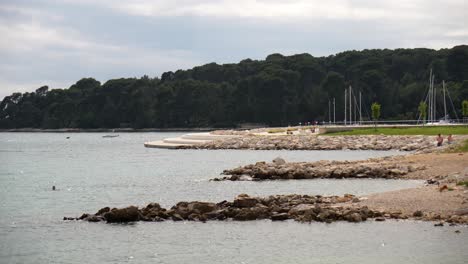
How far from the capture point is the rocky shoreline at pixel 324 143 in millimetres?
78238

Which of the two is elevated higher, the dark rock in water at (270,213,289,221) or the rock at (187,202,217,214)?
the rock at (187,202,217,214)

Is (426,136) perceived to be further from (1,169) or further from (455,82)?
(455,82)

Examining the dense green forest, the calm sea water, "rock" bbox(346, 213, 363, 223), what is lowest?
the calm sea water

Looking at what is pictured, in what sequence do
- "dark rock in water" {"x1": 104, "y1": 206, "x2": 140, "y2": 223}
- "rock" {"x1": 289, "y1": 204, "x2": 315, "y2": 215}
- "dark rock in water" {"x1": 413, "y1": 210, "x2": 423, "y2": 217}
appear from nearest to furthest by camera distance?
"dark rock in water" {"x1": 413, "y1": 210, "x2": 423, "y2": 217} < "dark rock in water" {"x1": 104, "y1": 206, "x2": 140, "y2": 223} < "rock" {"x1": 289, "y1": 204, "x2": 315, "y2": 215}

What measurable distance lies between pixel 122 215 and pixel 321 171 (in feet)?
63.2

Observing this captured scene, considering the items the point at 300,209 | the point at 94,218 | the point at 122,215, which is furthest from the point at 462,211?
the point at 94,218

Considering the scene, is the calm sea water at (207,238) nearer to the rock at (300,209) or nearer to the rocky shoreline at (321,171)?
the rock at (300,209)

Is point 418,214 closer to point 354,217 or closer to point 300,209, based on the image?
point 354,217

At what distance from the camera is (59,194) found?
142 ft

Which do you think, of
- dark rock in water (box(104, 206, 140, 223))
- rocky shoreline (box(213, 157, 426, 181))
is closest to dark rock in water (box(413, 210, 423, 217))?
dark rock in water (box(104, 206, 140, 223))

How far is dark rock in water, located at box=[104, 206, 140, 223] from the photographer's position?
30812 millimetres

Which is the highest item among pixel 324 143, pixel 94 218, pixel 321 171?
pixel 324 143

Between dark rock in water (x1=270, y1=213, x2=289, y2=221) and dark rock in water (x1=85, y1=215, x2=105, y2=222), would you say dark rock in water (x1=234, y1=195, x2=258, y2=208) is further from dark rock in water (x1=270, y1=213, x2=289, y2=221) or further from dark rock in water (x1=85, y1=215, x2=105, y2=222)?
dark rock in water (x1=85, y1=215, x2=105, y2=222)

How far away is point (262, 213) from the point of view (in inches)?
1233
